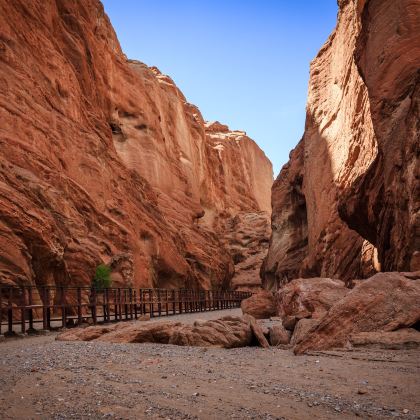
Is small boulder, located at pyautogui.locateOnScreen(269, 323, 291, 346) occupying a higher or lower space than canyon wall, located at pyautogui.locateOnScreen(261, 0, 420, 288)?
lower

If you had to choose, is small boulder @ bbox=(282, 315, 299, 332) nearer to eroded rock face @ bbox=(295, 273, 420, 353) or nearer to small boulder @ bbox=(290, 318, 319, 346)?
small boulder @ bbox=(290, 318, 319, 346)

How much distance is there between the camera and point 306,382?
18.6 feet

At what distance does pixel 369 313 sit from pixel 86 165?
2356 cm

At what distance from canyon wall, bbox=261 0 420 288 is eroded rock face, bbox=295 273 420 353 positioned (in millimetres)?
3619

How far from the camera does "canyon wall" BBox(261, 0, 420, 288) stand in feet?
44.3

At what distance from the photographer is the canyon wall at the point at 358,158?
13492 mm

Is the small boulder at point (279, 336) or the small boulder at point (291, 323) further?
the small boulder at point (291, 323)

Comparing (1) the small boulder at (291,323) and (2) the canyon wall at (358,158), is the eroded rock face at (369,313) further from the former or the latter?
(2) the canyon wall at (358,158)

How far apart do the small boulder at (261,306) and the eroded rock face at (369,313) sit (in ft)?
35.6

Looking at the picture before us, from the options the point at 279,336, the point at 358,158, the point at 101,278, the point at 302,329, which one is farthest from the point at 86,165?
the point at 302,329

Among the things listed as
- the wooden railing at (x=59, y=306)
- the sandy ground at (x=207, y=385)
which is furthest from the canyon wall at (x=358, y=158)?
the wooden railing at (x=59, y=306)

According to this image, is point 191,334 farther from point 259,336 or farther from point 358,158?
point 358,158

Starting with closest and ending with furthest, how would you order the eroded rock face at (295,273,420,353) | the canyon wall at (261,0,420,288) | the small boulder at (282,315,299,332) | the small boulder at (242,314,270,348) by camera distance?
the eroded rock face at (295,273,420,353), the small boulder at (242,314,270,348), the small boulder at (282,315,299,332), the canyon wall at (261,0,420,288)

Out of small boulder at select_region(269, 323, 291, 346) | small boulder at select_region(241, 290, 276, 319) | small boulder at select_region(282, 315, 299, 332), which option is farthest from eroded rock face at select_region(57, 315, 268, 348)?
small boulder at select_region(241, 290, 276, 319)
